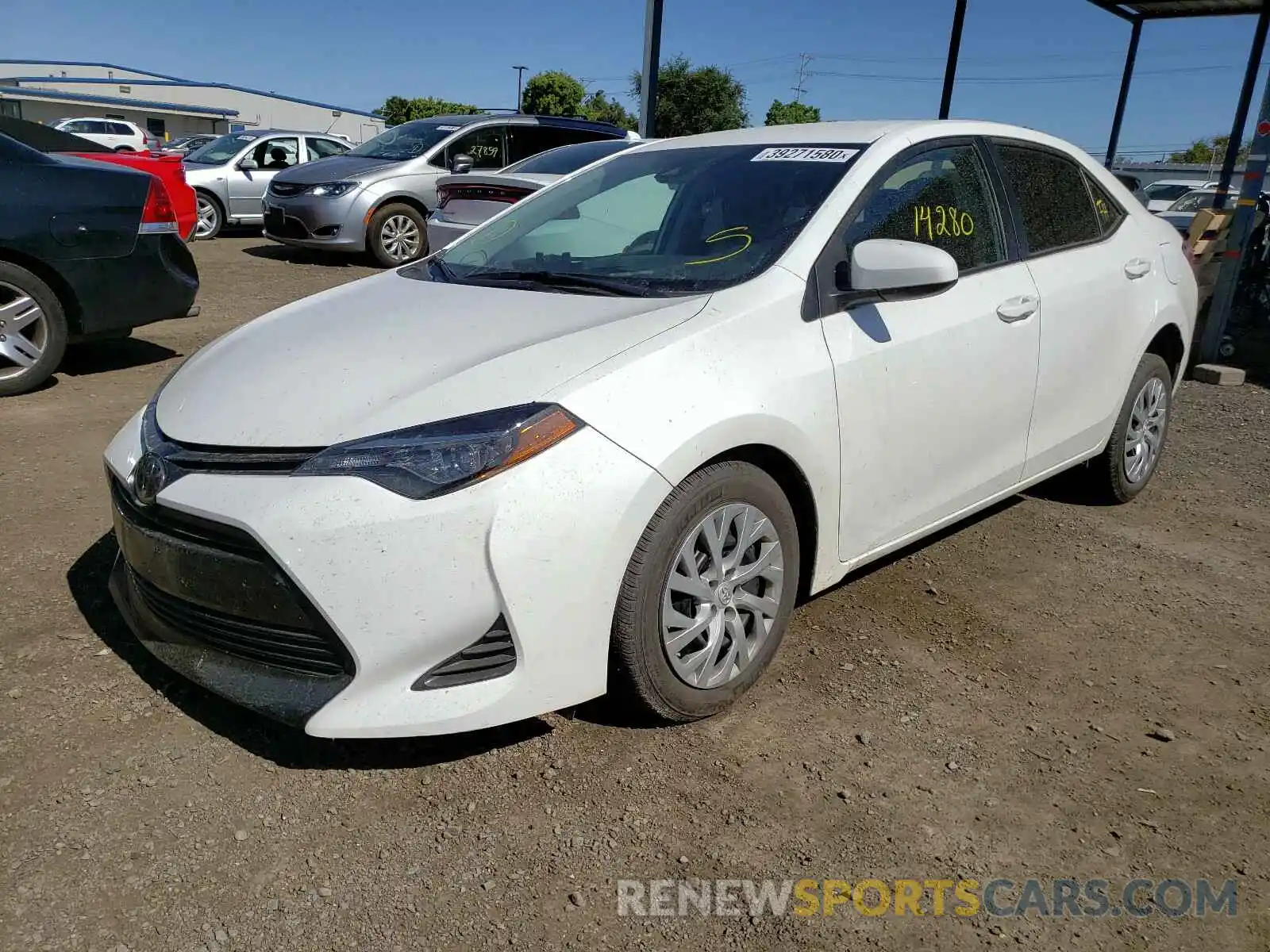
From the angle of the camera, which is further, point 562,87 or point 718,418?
point 562,87

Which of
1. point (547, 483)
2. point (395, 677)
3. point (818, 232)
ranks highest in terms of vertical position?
point (818, 232)

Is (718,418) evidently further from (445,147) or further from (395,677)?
(445,147)

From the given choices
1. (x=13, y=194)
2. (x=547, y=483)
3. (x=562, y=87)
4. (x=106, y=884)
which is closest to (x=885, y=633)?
(x=547, y=483)

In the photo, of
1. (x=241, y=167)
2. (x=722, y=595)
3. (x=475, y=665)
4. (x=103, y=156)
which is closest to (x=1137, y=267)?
(x=722, y=595)

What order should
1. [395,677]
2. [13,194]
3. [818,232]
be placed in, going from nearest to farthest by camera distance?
[395,677] → [818,232] → [13,194]

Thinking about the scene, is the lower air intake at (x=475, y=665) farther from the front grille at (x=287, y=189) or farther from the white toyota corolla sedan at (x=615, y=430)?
the front grille at (x=287, y=189)

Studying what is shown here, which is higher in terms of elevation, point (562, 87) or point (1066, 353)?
point (562, 87)

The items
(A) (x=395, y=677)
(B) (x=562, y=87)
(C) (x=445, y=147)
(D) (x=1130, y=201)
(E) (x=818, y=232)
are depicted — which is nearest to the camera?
(A) (x=395, y=677)

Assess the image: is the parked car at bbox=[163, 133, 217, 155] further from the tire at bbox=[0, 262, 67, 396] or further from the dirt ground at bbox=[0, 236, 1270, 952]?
the dirt ground at bbox=[0, 236, 1270, 952]

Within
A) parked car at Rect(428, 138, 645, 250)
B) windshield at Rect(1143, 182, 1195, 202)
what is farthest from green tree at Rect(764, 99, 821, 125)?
parked car at Rect(428, 138, 645, 250)

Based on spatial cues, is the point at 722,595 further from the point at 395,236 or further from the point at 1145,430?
the point at 395,236

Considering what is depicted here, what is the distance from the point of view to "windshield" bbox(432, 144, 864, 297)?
3070 millimetres

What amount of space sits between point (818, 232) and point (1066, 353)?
1.37 metres

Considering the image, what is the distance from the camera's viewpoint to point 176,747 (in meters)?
2.64
